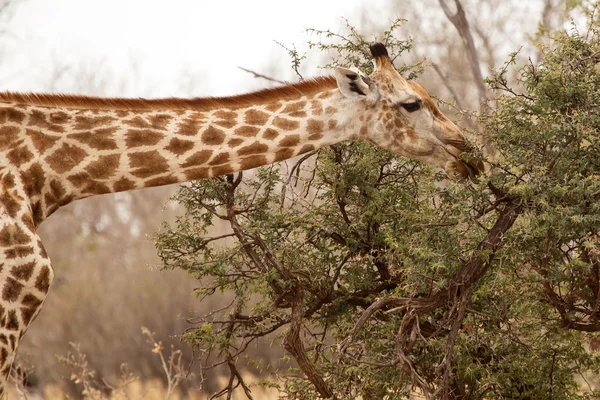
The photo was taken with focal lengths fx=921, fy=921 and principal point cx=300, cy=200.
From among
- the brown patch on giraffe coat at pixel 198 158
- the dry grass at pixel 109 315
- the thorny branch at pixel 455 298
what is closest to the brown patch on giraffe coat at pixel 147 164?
the brown patch on giraffe coat at pixel 198 158

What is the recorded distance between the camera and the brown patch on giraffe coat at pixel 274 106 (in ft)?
20.3

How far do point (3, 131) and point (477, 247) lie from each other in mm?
2998

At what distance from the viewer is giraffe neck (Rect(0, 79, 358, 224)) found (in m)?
5.65

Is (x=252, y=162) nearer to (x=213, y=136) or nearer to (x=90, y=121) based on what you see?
(x=213, y=136)

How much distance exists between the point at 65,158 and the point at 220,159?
3.17 feet

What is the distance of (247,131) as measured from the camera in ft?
19.7

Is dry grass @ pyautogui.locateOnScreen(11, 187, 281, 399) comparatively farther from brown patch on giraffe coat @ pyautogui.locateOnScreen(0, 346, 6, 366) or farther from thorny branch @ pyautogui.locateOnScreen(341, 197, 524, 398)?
brown patch on giraffe coat @ pyautogui.locateOnScreen(0, 346, 6, 366)

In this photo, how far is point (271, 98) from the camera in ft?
20.6

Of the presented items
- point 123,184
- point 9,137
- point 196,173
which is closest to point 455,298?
point 196,173

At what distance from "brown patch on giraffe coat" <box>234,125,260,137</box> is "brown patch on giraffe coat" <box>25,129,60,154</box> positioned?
1.15 metres

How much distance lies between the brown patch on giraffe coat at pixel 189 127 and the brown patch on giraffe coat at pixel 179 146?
0.06 meters

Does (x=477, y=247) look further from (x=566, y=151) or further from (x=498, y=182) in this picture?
(x=566, y=151)

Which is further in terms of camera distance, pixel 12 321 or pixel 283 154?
pixel 283 154

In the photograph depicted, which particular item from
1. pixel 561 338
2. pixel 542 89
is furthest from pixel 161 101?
pixel 561 338
